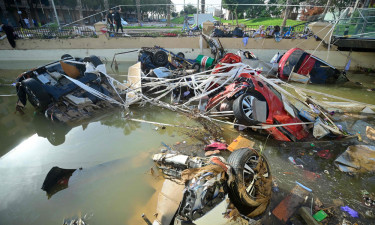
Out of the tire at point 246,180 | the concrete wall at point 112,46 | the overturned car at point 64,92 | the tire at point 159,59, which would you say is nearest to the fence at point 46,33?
the concrete wall at point 112,46

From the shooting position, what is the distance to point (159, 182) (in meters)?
3.26

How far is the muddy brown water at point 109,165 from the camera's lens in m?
2.85

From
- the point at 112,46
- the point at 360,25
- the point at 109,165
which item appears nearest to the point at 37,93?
the point at 109,165

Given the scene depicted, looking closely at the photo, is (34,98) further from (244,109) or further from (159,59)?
(244,109)

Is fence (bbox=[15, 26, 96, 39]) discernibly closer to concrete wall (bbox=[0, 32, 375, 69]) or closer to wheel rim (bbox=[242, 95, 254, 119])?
concrete wall (bbox=[0, 32, 375, 69])

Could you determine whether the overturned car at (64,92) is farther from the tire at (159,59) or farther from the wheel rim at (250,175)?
the wheel rim at (250,175)

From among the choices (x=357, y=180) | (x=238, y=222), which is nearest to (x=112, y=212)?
(x=238, y=222)

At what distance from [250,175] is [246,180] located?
3.4 inches

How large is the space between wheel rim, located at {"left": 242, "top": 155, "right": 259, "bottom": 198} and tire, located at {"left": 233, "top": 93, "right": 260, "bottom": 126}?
162cm

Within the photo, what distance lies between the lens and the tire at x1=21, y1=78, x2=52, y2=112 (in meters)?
5.13

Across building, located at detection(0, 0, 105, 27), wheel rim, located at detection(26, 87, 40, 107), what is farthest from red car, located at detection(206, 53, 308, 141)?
building, located at detection(0, 0, 105, 27)

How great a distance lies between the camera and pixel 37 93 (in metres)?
5.18

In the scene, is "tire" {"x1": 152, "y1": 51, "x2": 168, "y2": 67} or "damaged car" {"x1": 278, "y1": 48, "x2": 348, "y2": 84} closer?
"damaged car" {"x1": 278, "y1": 48, "x2": 348, "y2": 84}

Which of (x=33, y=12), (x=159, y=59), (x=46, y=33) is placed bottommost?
(x=159, y=59)
